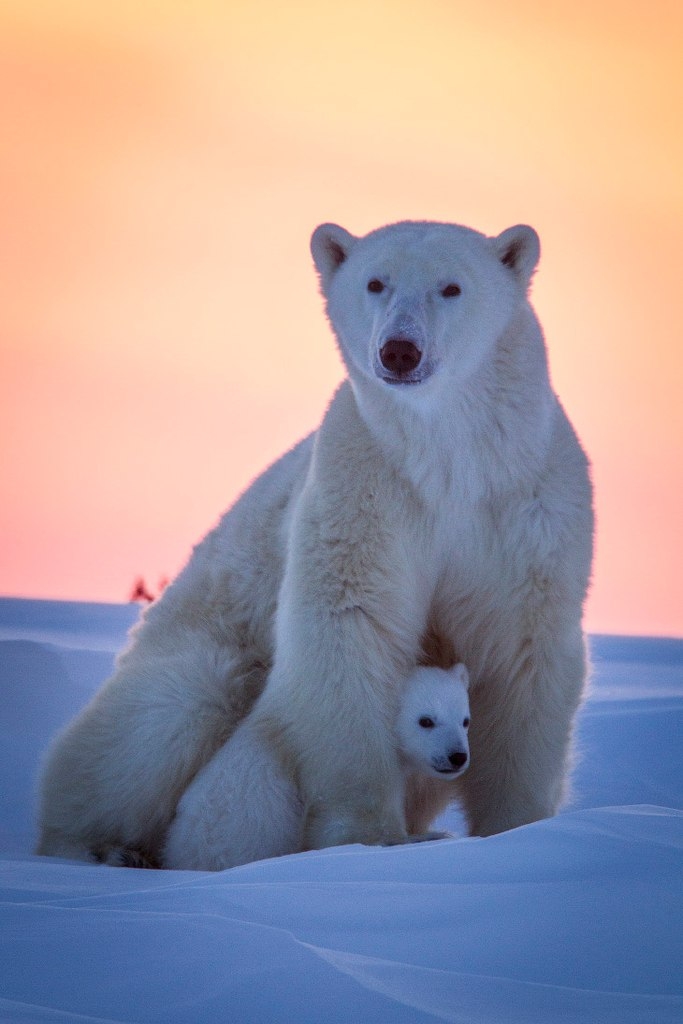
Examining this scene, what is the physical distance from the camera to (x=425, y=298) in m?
4.43

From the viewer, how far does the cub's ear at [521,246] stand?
4.70m

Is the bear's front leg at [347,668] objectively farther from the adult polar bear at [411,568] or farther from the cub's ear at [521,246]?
the cub's ear at [521,246]

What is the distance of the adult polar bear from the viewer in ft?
14.8

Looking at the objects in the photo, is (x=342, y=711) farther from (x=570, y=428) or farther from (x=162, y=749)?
(x=570, y=428)

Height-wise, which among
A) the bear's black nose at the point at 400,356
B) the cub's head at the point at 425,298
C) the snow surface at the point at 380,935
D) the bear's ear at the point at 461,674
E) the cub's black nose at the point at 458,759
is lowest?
the snow surface at the point at 380,935

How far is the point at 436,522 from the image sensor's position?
15.0ft

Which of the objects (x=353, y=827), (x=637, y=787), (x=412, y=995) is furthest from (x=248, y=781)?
(x=637, y=787)

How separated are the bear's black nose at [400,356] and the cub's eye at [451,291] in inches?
12.6

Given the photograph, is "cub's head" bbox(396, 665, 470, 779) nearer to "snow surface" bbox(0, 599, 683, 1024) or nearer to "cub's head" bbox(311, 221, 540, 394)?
"snow surface" bbox(0, 599, 683, 1024)

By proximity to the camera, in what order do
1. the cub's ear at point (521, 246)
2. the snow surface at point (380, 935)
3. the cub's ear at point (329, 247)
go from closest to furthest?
the snow surface at point (380, 935), the cub's ear at point (521, 246), the cub's ear at point (329, 247)

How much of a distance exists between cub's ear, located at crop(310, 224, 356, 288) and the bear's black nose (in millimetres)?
835

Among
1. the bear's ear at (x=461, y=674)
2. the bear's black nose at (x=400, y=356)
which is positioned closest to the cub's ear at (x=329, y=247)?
→ the bear's black nose at (x=400, y=356)

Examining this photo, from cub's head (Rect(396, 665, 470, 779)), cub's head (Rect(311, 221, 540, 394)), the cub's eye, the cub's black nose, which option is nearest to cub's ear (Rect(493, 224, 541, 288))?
cub's head (Rect(311, 221, 540, 394))

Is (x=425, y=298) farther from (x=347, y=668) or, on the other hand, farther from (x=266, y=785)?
(x=266, y=785)
